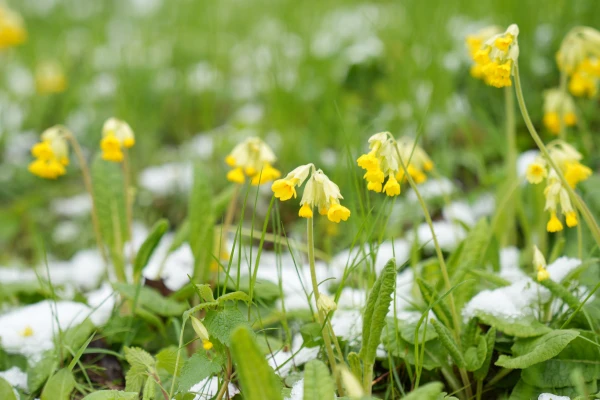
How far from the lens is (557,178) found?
1510mm

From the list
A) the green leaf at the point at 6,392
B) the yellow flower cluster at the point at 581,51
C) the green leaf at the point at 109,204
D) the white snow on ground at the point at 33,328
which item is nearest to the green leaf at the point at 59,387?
the green leaf at the point at 6,392

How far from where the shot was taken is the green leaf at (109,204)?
6.85 feet

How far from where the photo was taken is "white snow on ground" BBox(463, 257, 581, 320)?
1525 millimetres

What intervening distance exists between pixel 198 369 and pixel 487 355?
26.9 inches

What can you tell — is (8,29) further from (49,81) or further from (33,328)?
(33,328)

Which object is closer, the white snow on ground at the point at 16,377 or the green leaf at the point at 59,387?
the green leaf at the point at 59,387

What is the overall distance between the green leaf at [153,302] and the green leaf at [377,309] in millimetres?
649

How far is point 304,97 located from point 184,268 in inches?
58.8

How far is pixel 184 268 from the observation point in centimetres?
214

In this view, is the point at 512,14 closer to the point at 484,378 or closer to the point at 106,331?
the point at 484,378

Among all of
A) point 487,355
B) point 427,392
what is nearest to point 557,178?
point 487,355

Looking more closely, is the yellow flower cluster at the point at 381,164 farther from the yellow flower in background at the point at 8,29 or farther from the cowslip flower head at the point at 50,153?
the yellow flower in background at the point at 8,29

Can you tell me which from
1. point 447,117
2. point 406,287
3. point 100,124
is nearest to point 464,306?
point 406,287

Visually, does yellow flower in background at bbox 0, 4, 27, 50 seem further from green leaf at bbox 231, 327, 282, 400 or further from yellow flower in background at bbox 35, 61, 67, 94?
green leaf at bbox 231, 327, 282, 400
